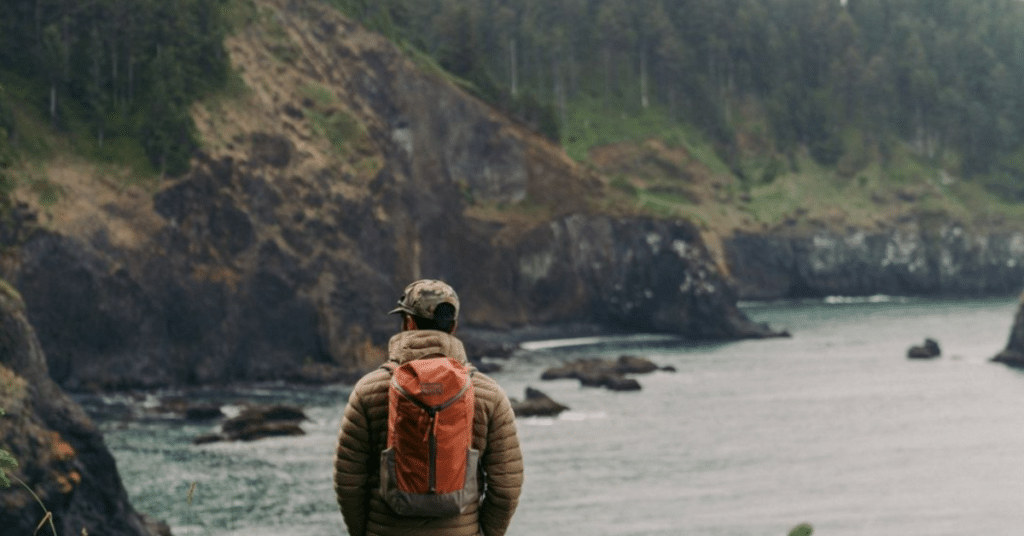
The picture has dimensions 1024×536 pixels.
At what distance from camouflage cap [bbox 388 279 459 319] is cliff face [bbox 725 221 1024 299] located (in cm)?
17327

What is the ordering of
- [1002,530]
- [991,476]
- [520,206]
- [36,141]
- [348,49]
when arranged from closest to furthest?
[1002,530] < [991,476] < [36,141] < [348,49] < [520,206]

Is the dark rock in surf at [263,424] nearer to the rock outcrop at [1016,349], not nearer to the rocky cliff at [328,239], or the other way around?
the rocky cliff at [328,239]

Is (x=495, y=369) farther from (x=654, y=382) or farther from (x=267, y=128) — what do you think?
(x=267, y=128)

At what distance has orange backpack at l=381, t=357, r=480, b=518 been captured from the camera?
8.35m

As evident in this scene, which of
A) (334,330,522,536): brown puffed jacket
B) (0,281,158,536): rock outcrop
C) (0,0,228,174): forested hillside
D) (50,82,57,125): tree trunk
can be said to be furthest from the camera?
(0,0,228,174): forested hillside

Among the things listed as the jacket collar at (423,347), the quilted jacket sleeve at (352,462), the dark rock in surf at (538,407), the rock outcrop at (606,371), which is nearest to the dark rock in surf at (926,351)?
the rock outcrop at (606,371)

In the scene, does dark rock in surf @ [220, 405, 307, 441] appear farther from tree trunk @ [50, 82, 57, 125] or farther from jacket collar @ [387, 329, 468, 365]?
jacket collar @ [387, 329, 468, 365]

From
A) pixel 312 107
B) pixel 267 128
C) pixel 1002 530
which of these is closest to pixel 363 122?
pixel 312 107

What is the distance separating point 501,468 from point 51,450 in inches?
1489

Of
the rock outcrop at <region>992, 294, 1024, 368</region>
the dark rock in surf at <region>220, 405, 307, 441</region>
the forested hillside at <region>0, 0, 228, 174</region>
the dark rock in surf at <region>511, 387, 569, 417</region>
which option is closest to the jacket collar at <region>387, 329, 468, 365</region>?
the dark rock in surf at <region>220, 405, 307, 441</region>

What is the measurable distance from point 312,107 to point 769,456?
184 ft

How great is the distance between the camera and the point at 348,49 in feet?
413

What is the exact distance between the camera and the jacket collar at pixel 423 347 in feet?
28.8

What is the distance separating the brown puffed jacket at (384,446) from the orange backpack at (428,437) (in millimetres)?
182
